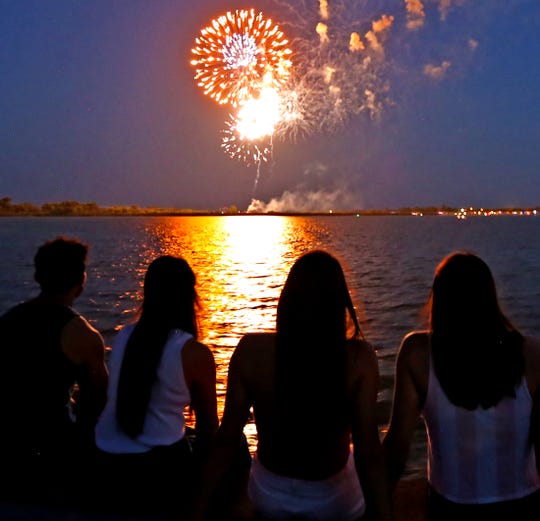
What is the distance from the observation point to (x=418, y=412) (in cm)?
368

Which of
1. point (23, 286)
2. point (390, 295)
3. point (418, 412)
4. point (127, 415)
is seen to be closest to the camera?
point (418, 412)

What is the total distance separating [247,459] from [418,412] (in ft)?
4.71

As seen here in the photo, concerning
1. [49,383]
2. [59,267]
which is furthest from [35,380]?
[59,267]

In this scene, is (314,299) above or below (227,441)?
above

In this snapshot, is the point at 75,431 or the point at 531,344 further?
the point at 75,431

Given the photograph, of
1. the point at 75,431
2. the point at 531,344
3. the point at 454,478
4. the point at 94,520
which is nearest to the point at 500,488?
the point at 454,478

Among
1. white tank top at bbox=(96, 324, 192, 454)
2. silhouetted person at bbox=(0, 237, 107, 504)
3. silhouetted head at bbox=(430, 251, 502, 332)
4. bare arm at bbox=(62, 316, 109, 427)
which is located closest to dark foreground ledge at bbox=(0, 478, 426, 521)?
silhouetted person at bbox=(0, 237, 107, 504)

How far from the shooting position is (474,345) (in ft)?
11.4

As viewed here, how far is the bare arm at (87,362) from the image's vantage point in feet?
14.7

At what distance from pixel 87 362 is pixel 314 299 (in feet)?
6.51

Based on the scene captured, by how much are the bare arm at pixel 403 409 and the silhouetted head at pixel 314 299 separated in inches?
16.3

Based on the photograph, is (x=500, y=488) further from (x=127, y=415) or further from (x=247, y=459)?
(x=127, y=415)

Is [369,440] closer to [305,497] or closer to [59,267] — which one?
[305,497]

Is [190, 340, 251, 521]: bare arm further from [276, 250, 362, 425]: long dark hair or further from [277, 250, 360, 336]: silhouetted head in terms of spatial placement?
[277, 250, 360, 336]: silhouetted head
